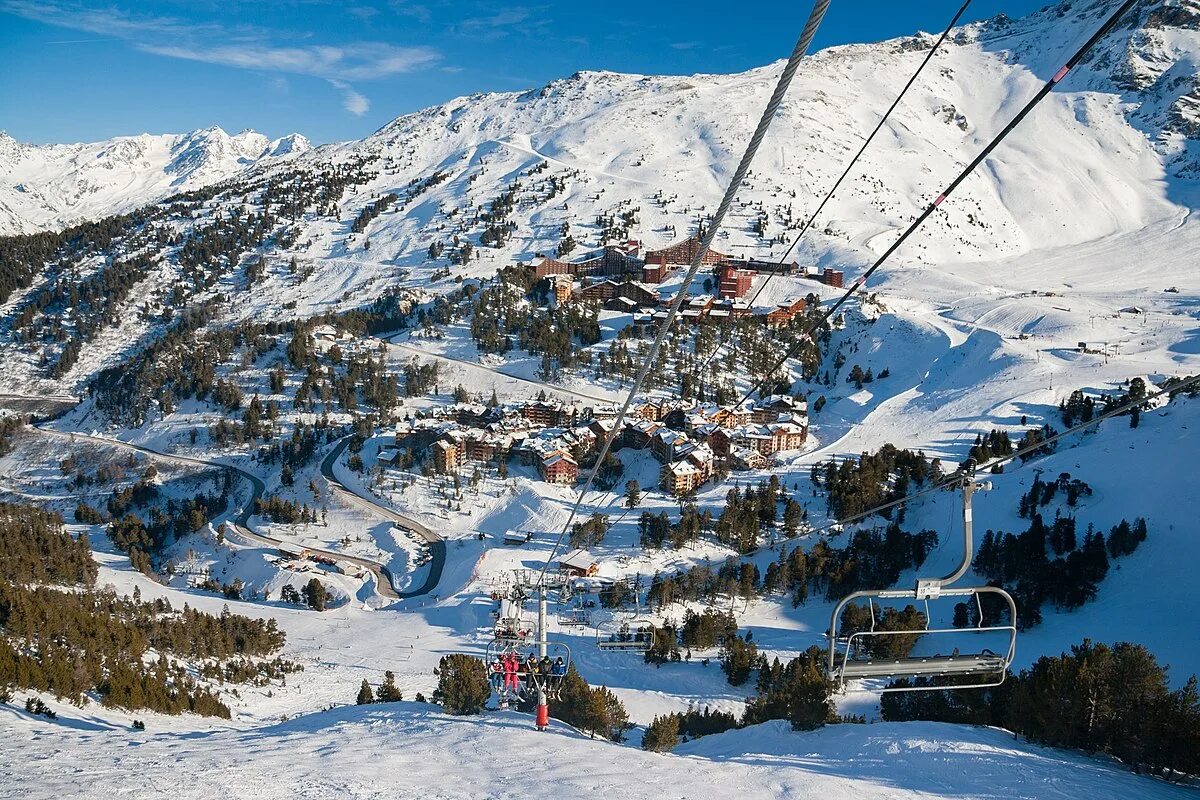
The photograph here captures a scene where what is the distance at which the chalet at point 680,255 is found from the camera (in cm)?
7512

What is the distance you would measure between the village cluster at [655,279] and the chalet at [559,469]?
70.0 feet

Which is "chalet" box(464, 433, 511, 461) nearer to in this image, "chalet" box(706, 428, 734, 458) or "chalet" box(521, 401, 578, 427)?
"chalet" box(521, 401, 578, 427)

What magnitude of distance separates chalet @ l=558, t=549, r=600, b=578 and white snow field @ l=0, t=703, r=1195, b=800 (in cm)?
1455

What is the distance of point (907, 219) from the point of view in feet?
303

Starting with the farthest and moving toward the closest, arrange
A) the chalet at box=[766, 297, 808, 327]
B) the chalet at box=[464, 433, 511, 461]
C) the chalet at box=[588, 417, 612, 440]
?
the chalet at box=[766, 297, 808, 327]
the chalet at box=[588, 417, 612, 440]
the chalet at box=[464, 433, 511, 461]

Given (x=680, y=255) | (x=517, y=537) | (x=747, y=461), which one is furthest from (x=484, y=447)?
(x=680, y=255)

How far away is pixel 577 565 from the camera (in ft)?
101

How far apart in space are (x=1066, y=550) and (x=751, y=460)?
54.5ft

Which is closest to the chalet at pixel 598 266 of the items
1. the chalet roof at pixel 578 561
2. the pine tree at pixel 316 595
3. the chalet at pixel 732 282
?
the chalet at pixel 732 282

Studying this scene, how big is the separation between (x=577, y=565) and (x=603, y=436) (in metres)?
15.5

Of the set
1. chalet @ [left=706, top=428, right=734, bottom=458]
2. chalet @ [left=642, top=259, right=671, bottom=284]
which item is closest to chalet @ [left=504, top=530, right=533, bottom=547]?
chalet @ [left=706, top=428, right=734, bottom=458]

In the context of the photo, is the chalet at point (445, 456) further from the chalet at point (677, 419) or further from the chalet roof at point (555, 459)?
the chalet at point (677, 419)

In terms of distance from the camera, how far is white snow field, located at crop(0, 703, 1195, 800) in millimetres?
11117

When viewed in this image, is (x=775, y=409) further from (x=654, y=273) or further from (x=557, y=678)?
(x=557, y=678)
